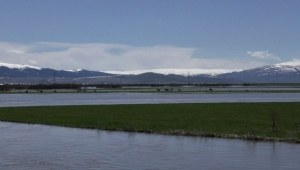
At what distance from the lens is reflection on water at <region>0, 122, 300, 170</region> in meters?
22.0

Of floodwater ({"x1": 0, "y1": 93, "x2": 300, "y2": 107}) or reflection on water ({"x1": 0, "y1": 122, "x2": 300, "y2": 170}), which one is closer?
reflection on water ({"x1": 0, "y1": 122, "x2": 300, "y2": 170})

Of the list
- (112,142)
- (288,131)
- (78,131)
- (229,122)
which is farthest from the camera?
(229,122)

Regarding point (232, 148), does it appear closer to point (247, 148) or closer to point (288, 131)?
point (247, 148)

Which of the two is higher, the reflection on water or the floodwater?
the floodwater

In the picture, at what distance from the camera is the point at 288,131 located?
1257 inches

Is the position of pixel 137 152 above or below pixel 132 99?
below

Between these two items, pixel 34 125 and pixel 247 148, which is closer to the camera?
pixel 247 148

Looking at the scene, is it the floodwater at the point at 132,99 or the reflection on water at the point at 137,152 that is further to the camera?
the floodwater at the point at 132,99

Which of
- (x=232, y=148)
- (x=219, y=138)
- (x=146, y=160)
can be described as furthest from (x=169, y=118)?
(x=146, y=160)

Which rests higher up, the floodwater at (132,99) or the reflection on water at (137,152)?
the floodwater at (132,99)

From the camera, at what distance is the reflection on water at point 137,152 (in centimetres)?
2197

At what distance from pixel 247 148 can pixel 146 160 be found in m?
6.35

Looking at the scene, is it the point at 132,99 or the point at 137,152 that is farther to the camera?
the point at 132,99

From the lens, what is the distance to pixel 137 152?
2545 cm
